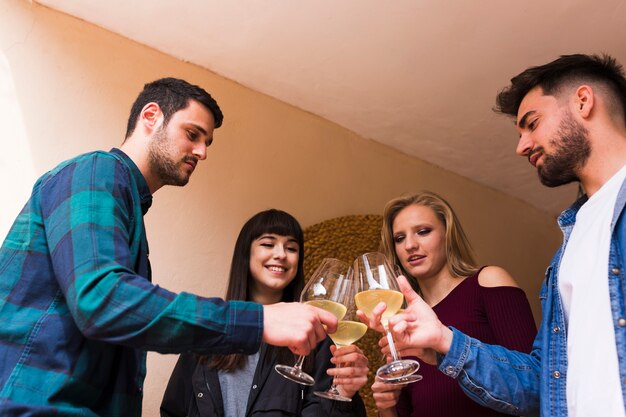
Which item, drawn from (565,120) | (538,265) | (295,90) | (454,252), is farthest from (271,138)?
(538,265)

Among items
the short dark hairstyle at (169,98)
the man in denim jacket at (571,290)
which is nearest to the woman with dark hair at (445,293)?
the man in denim jacket at (571,290)

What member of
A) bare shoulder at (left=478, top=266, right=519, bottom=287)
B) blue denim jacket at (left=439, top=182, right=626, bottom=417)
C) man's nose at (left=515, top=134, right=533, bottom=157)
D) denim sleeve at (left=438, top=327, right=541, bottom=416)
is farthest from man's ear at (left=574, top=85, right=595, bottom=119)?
denim sleeve at (left=438, top=327, right=541, bottom=416)

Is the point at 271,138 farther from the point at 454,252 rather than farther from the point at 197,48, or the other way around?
the point at 454,252

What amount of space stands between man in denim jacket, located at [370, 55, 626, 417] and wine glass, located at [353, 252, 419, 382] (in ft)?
0.07

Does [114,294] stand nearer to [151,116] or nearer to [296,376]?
[296,376]

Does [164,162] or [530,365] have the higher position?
[164,162]

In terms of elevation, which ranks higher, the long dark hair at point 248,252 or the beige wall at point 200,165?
the beige wall at point 200,165

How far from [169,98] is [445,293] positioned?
0.82 metres

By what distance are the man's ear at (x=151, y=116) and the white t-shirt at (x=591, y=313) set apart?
33.1 inches

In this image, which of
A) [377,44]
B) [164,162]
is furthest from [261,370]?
[377,44]

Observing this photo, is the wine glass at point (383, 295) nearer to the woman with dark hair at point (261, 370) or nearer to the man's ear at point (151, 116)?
the woman with dark hair at point (261, 370)

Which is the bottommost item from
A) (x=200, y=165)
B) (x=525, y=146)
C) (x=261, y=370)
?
(x=261, y=370)

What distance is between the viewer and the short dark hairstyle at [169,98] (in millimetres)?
1322

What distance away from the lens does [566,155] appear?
1.31 metres
